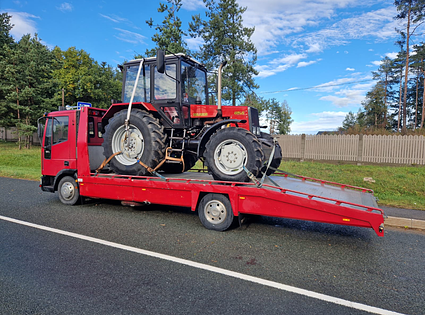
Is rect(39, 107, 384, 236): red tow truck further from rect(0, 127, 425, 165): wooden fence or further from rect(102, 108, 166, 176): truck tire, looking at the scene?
rect(0, 127, 425, 165): wooden fence

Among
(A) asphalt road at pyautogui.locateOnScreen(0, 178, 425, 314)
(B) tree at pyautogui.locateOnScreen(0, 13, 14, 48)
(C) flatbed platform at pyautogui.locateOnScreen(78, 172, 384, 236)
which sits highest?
(B) tree at pyautogui.locateOnScreen(0, 13, 14, 48)

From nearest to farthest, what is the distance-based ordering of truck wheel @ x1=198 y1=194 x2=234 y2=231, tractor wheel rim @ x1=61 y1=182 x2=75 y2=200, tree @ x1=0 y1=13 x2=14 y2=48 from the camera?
truck wheel @ x1=198 y1=194 x2=234 y2=231
tractor wheel rim @ x1=61 y1=182 x2=75 y2=200
tree @ x1=0 y1=13 x2=14 y2=48

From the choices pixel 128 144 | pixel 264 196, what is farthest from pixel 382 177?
pixel 128 144

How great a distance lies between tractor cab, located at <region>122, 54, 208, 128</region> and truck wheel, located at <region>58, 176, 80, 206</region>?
2546 mm

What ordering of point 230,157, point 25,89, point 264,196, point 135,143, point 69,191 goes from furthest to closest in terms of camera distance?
point 25,89 < point 69,191 < point 135,143 < point 230,157 < point 264,196

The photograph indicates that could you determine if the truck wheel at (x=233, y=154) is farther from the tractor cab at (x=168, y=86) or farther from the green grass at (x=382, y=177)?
the green grass at (x=382, y=177)

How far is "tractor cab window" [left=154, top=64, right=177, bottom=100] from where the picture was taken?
648 centimetres

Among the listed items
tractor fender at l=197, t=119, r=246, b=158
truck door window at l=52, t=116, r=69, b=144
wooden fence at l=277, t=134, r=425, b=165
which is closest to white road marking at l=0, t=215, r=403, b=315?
tractor fender at l=197, t=119, r=246, b=158

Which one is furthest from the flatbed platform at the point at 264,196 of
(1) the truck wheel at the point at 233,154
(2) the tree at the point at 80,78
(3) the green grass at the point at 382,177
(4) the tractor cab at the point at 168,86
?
(2) the tree at the point at 80,78

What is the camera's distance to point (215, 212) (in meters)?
5.29

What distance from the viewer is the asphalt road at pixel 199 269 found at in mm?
2957

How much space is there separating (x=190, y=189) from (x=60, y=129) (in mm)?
4408

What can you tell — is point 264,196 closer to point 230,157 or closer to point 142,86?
point 230,157

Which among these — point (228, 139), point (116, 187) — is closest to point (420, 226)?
point (228, 139)
